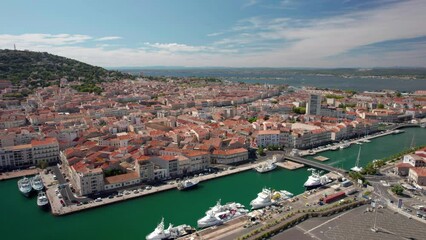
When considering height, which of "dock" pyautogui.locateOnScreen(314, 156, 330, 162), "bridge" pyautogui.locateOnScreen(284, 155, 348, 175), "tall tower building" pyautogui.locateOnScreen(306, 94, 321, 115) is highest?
"tall tower building" pyautogui.locateOnScreen(306, 94, 321, 115)

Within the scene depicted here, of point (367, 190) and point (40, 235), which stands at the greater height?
point (367, 190)

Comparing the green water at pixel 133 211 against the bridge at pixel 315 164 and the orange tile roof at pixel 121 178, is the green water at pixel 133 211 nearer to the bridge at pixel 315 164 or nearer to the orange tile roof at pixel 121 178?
the bridge at pixel 315 164

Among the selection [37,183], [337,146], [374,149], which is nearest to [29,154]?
[37,183]

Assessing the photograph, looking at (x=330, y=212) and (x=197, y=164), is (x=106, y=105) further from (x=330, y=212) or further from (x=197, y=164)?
(x=330, y=212)

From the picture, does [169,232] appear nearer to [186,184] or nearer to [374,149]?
[186,184]

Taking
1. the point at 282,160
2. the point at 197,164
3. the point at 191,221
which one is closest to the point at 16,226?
the point at 191,221

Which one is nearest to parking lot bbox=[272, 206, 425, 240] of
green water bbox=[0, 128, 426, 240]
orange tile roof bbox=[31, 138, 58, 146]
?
green water bbox=[0, 128, 426, 240]

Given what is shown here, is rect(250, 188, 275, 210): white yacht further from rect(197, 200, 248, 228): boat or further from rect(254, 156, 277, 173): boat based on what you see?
rect(254, 156, 277, 173): boat
